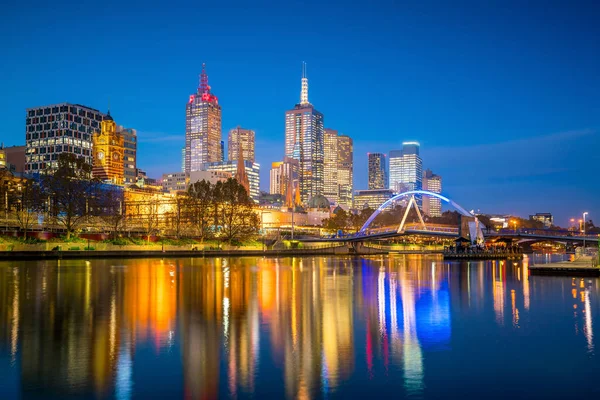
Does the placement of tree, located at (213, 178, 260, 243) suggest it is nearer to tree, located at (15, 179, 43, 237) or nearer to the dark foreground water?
tree, located at (15, 179, 43, 237)

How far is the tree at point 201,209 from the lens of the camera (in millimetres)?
120938

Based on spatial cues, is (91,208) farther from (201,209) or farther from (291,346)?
(291,346)

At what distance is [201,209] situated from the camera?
122688 millimetres

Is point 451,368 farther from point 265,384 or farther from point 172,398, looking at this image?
point 172,398

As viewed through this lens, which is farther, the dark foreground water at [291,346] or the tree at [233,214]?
the tree at [233,214]

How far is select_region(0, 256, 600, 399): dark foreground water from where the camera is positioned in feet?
43.2

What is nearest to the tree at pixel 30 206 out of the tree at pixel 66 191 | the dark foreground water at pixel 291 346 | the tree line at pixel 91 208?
the tree line at pixel 91 208

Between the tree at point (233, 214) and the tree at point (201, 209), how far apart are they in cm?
165

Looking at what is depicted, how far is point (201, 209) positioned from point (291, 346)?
107 meters

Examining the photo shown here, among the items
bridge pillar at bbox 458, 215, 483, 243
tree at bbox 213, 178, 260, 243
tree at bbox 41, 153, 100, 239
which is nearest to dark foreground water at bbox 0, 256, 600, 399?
tree at bbox 41, 153, 100, 239

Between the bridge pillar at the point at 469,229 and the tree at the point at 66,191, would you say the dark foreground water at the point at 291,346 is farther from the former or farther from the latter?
the bridge pillar at the point at 469,229

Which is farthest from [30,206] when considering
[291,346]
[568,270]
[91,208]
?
[291,346]

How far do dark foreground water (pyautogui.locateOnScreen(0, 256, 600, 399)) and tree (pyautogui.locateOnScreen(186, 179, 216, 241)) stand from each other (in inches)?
3502

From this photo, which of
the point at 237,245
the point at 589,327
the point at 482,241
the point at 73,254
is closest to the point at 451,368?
the point at 589,327
